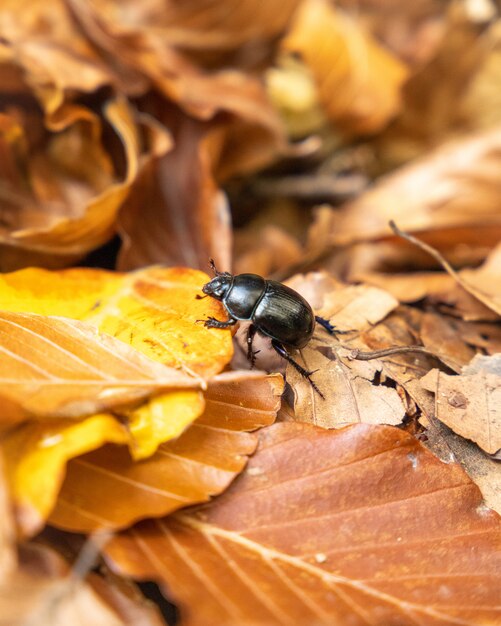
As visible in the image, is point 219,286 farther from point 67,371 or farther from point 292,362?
point 67,371

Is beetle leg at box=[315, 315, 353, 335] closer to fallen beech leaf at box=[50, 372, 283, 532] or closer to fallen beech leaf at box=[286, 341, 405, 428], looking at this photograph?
fallen beech leaf at box=[286, 341, 405, 428]

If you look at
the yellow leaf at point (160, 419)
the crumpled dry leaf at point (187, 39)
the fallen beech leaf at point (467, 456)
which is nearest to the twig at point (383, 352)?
the fallen beech leaf at point (467, 456)

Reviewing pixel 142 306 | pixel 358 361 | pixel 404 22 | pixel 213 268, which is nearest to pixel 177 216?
pixel 213 268

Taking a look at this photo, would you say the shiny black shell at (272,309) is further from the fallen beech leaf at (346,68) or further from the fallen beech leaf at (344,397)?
the fallen beech leaf at (346,68)

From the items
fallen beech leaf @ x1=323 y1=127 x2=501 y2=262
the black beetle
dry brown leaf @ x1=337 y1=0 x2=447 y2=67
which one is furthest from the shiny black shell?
dry brown leaf @ x1=337 y1=0 x2=447 y2=67

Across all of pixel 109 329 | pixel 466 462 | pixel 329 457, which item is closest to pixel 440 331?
pixel 466 462

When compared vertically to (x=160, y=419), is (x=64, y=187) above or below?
above

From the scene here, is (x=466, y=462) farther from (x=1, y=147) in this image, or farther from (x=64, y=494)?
(x=1, y=147)
